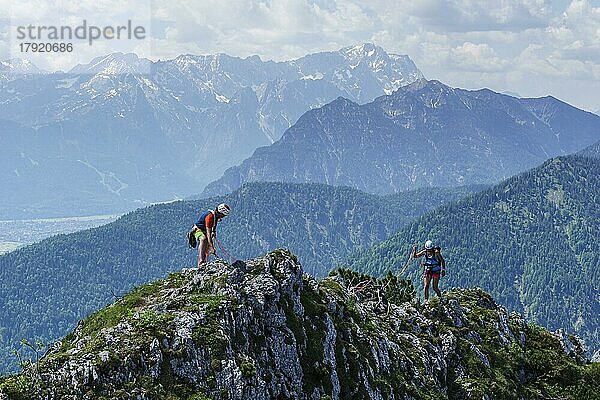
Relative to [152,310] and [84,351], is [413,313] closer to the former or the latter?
[152,310]

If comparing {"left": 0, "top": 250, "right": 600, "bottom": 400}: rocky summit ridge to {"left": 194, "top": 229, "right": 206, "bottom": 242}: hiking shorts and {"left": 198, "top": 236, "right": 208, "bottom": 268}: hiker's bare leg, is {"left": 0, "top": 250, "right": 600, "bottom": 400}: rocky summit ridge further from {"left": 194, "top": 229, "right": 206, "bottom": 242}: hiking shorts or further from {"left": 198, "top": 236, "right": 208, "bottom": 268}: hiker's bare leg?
{"left": 194, "top": 229, "right": 206, "bottom": 242}: hiking shorts

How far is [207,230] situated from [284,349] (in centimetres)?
892

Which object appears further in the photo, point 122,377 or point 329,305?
point 329,305

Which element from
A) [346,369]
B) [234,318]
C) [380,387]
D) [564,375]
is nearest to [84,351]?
[234,318]

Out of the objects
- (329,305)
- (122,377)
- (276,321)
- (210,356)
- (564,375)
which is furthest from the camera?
(564,375)

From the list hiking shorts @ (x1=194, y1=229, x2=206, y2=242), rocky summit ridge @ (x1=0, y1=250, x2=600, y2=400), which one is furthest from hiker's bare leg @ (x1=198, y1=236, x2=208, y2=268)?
rocky summit ridge @ (x1=0, y1=250, x2=600, y2=400)

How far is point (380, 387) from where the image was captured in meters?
42.2

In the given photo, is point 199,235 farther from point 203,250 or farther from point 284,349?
point 284,349

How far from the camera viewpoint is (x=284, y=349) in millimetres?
36656

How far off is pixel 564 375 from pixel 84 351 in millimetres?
44432

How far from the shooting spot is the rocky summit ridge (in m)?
29.1

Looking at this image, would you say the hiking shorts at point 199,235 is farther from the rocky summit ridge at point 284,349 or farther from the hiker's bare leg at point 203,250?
the rocky summit ridge at point 284,349

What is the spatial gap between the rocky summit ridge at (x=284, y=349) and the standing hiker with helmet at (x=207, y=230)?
113 cm

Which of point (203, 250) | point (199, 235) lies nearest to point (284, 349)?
point (203, 250)
